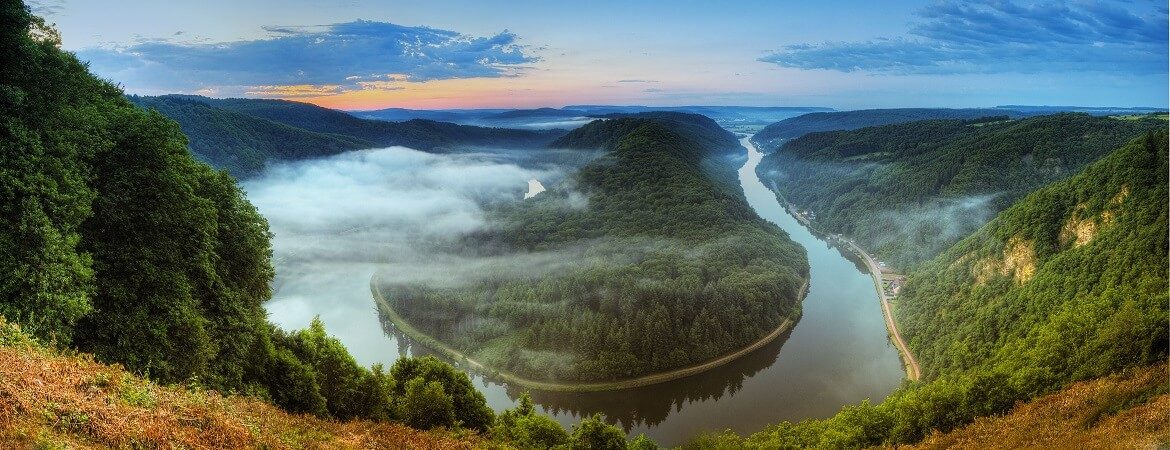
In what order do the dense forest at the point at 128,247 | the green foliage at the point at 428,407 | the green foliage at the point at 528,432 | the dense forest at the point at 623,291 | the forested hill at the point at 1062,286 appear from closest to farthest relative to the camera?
the dense forest at the point at 128,247, the green foliage at the point at 428,407, the green foliage at the point at 528,432, the forested hill at the point at 1062,286, the dense forest at the point at 623,291

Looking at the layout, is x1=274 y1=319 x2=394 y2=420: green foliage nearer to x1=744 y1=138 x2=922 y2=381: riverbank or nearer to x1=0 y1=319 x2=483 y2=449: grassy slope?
x1=0 y1=319 x2=483 y2=449: grassy slope

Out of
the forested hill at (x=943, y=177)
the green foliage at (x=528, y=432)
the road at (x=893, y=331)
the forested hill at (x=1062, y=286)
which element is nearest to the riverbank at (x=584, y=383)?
the road at (x=893, y=331)

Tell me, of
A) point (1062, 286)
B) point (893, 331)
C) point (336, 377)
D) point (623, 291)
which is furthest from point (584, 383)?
point (1062, 286)

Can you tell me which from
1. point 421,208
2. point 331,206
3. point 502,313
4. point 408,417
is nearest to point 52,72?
point 408,417

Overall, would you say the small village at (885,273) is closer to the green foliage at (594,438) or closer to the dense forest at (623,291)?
the dense forest at (623,291)

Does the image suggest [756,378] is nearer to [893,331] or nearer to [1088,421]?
[893,331]

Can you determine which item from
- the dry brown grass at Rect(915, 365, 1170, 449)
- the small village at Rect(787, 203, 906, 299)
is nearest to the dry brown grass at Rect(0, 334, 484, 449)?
the dry brown grass at Rect(915, 365, 1170, 449)
